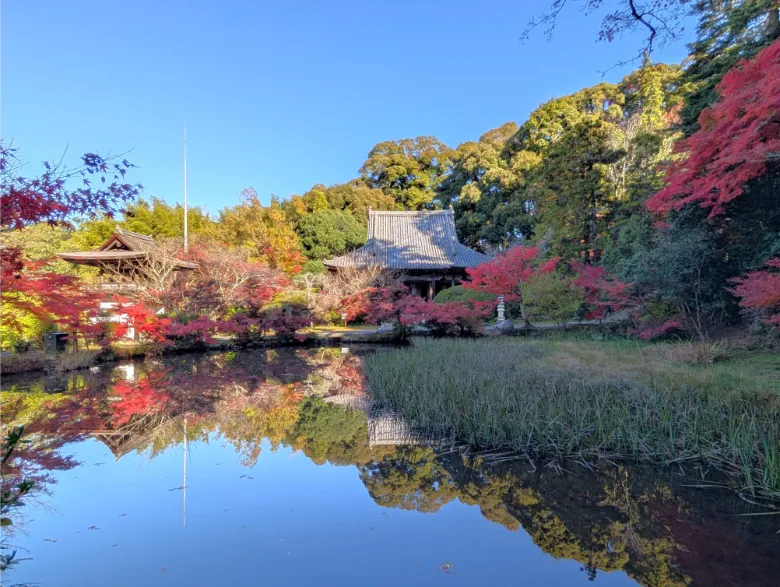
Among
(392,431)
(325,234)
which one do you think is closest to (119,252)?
(325,234)

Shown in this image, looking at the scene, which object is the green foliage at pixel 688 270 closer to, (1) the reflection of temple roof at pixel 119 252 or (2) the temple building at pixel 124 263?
(2) the temple building at pixel 124 263

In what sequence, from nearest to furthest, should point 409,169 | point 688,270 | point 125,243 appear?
point 688,270
point 125,243
point 409,169

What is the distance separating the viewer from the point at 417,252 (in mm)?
18484

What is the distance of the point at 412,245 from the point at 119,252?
11.1 meters

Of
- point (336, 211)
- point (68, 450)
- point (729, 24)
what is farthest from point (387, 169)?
point (68, 450)

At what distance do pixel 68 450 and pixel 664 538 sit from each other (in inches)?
202

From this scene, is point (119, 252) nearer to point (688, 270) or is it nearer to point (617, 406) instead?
point (617, 406)

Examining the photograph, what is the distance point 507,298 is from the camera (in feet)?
39.0

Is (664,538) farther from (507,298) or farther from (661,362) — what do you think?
(507,298)

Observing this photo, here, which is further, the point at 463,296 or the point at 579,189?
the point at 463,296

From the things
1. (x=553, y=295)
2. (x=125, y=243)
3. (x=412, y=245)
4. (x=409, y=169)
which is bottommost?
(x=553, y=295)

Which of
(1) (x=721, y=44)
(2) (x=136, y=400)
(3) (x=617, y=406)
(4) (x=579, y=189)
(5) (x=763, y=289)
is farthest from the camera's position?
(4) (x=579, y=189)

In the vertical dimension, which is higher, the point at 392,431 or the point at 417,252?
the point at 417,252

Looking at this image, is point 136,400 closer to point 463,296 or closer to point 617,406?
point 617,406
